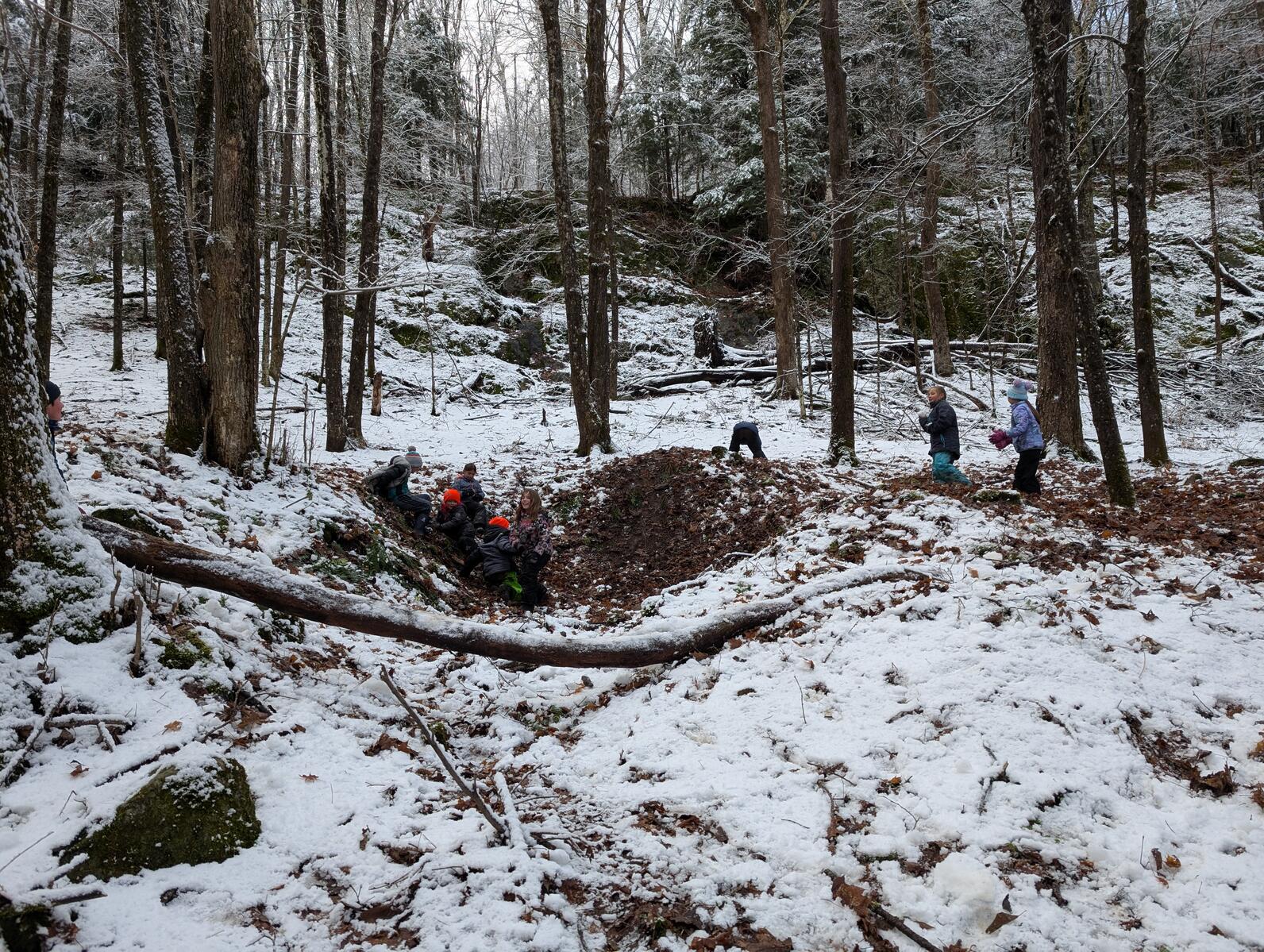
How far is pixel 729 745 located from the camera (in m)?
3.88

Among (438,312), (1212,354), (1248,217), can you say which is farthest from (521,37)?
(1248,217)

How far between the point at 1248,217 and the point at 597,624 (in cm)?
2892

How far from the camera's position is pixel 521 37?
619 inches

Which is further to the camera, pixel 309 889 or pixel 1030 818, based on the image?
pixel 1030 818

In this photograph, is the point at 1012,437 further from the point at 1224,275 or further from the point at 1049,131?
the point at 1224,275

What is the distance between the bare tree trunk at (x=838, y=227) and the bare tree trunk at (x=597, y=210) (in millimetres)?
4651

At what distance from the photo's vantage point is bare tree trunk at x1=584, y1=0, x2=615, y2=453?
12.8 metres

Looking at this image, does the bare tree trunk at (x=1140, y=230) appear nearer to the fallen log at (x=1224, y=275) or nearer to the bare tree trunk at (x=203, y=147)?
the bare tree trunk at (x=203, y=147)

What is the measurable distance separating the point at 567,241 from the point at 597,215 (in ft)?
3.02

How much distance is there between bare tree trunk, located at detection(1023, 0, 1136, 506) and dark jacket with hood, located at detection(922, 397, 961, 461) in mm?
1556

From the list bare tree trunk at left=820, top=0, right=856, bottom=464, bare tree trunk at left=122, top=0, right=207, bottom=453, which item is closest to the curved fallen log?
bare tree trunk at left=122, top=0, right=207, bottom=453

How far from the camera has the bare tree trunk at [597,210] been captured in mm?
12750

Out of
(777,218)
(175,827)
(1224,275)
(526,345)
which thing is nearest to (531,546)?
(175,827)

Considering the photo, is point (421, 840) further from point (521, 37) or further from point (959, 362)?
point (959, 362)
